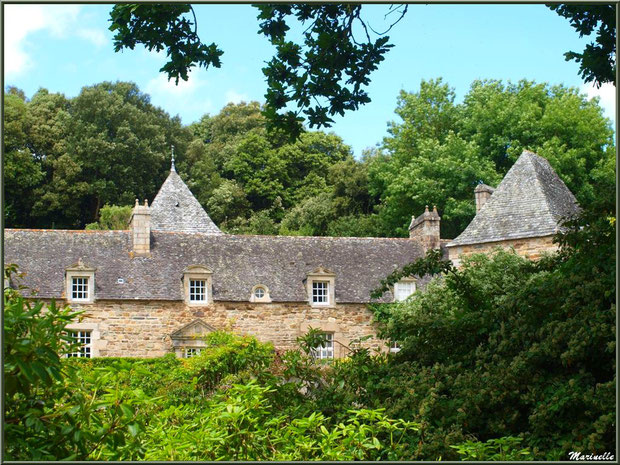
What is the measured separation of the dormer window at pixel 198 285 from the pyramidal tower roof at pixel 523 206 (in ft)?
28.5

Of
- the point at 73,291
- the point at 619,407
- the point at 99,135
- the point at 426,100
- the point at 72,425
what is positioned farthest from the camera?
the point at 426,100

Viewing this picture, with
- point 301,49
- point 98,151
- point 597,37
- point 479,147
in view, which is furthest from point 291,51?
point 98,151

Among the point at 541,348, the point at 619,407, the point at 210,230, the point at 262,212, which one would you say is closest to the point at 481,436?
the point at 541,348

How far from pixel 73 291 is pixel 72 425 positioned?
25.5m

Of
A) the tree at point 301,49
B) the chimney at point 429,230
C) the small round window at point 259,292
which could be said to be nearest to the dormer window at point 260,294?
the small round window at point 259,292

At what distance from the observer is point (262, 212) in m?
42.2

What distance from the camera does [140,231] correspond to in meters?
31.0

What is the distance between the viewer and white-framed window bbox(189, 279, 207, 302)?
29.6m

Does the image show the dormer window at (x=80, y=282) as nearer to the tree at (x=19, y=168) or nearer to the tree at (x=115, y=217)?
the tree at (x=19, y=168)

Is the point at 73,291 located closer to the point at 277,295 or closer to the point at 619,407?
the point at 277,295

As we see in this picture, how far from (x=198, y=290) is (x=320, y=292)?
442 cm

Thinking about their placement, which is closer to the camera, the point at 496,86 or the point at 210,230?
the point at 210,230

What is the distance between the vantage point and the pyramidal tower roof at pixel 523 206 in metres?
28.8

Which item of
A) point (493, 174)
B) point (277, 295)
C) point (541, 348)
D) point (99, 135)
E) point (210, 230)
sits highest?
point (99, 135)
